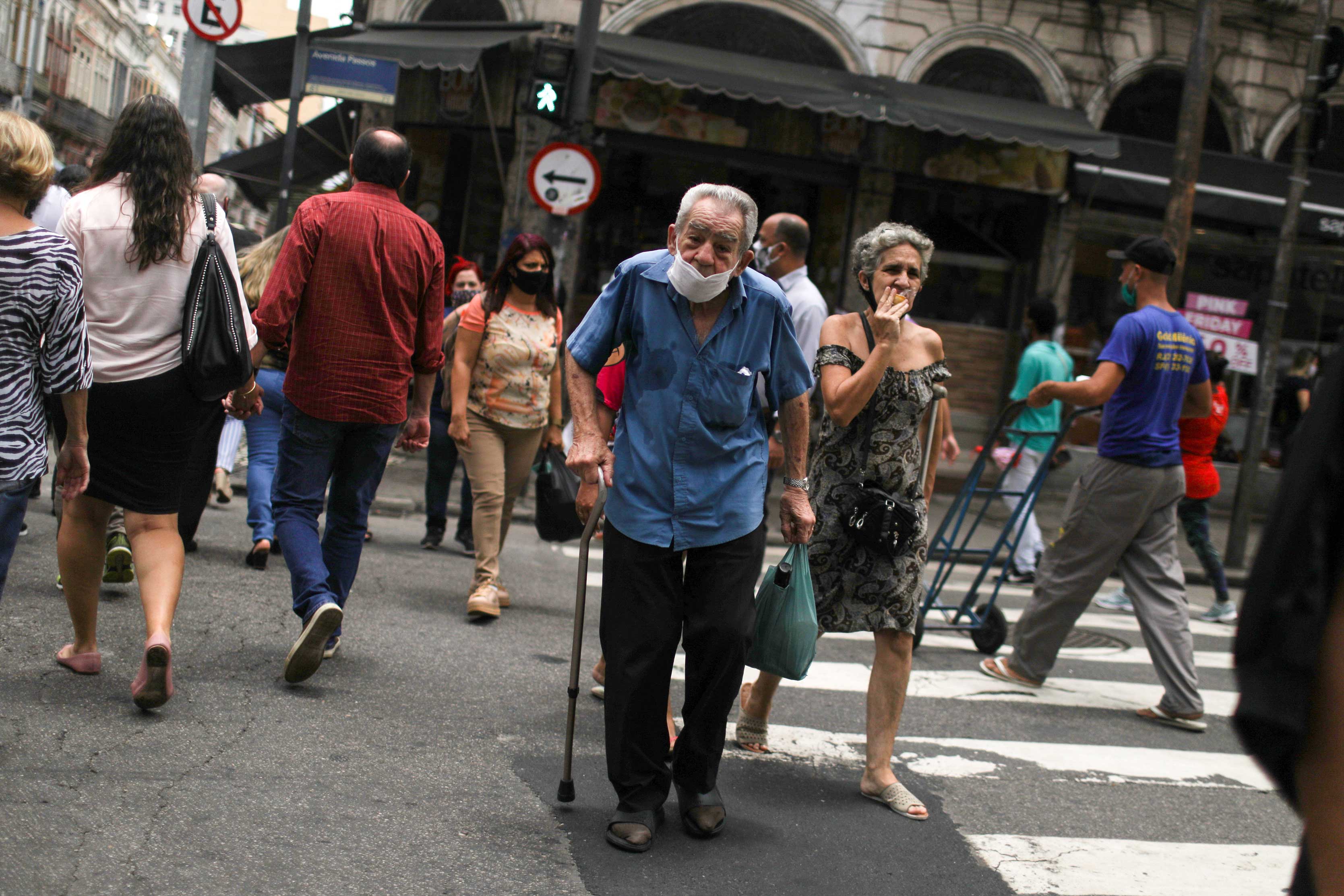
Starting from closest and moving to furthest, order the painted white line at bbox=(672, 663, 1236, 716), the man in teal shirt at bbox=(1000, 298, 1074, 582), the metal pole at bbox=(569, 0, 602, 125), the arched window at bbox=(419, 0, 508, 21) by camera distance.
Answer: the painted white line at bbox=(672, 663, 1236, 716)
the man in teal shirt at bbox=(1000, 298, 1074, 582)
the metal pole at bbox=(569, 0, 602, 125)
the arched window at bbox=(419, 0, 508, 21)

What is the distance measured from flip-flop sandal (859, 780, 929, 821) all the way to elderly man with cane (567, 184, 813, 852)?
2.36 feet

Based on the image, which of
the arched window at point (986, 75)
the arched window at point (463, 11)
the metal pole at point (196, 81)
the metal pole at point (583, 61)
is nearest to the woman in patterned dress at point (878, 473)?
the metal pole at point (583, 61)

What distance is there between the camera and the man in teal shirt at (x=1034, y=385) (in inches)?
365

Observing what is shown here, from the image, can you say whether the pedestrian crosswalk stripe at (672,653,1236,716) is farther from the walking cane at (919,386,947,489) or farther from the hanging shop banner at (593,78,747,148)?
the hanging shop banner at (593,78,747,148)

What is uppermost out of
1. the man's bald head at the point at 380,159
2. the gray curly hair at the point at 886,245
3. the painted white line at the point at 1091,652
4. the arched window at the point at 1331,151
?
the arched window at the point at 1331,151

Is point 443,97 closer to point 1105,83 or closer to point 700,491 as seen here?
point 1105,83

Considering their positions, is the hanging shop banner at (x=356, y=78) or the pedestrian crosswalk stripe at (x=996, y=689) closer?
the pedestrian crosswalk stripe at (x=996, y=689)

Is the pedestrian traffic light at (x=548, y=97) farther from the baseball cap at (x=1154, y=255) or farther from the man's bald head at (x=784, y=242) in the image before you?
the baseball cap at (x=1154, y=255)

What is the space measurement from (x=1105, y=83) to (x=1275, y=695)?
53.6 feet

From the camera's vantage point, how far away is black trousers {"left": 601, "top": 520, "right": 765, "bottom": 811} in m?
3.68

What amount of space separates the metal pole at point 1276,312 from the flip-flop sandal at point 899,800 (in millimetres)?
8311

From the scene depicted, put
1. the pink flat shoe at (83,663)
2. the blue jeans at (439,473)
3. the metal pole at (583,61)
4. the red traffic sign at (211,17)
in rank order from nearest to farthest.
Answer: the pink flat shoe at (83,663), the blue jeans at (439,473), the red traffic sign at (211,17), the metal pole at (583,61)

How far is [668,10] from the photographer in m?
15.5

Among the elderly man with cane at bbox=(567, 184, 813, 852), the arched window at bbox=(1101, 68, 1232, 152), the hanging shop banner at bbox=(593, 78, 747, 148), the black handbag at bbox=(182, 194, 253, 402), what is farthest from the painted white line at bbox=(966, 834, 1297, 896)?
the arched window at bbox=(1101, 68, 1232, 152)
